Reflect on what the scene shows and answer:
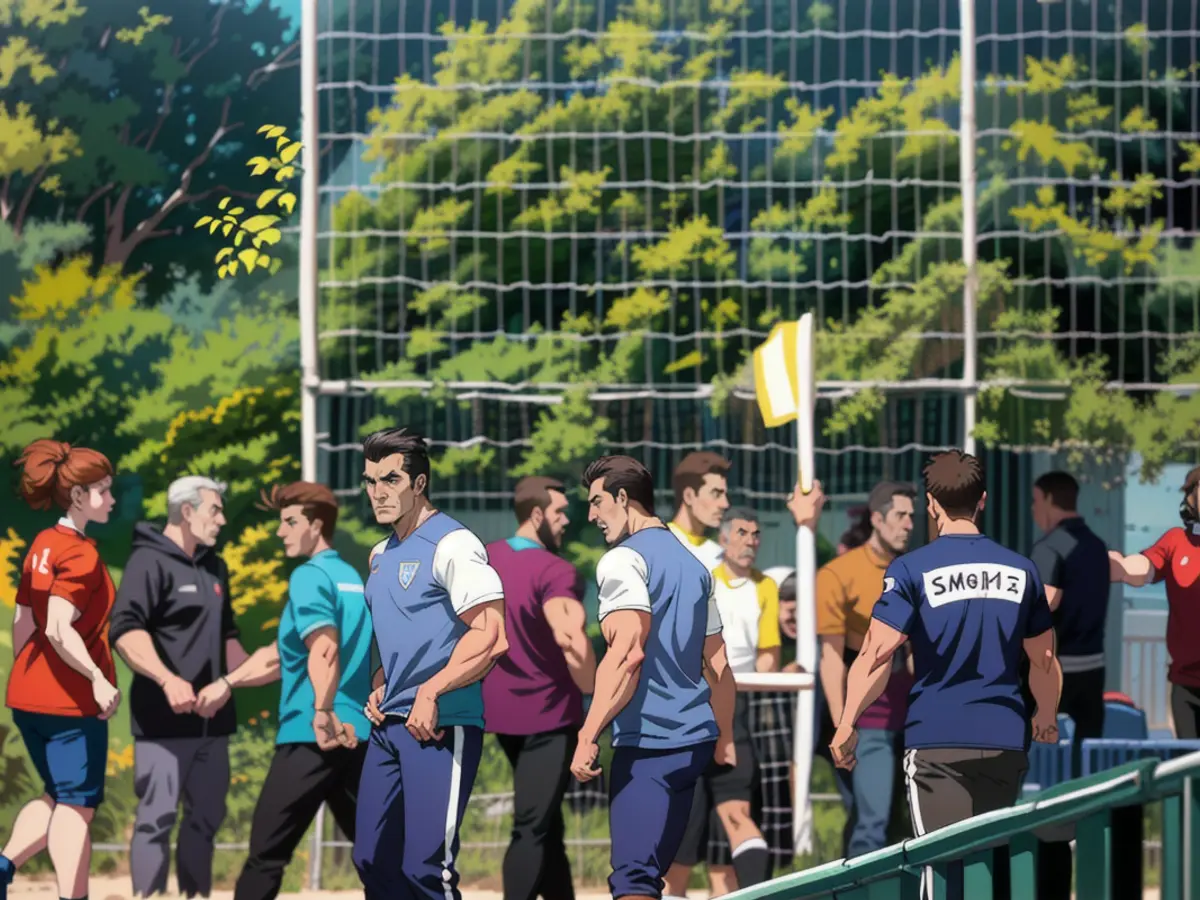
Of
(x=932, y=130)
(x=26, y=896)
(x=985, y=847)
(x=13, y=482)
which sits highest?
(x=932, y=130)

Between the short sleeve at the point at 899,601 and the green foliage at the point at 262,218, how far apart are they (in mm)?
3678

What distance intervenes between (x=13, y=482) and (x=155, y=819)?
181 cm

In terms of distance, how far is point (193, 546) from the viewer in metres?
7.13

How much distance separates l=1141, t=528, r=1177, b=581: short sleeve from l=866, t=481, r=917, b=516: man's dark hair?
3.57 ft

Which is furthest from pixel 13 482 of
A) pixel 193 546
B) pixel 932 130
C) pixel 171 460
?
pixel 932 130

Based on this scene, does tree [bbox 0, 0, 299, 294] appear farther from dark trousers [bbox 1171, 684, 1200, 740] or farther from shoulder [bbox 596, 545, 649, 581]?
dark trousers [bbox 1171, 684, 1200, 740]

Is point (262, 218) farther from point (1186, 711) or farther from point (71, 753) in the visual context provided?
point (1186, 711)

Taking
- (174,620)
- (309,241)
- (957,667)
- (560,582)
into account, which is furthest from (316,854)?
(957,667)

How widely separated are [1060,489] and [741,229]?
175 cm

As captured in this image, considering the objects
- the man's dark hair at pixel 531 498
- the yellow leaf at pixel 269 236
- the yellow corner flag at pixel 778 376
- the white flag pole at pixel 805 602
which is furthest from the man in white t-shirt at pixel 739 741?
the yellow leaf at pixel 269 236

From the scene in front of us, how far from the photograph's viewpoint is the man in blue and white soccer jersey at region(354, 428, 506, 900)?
5.53m

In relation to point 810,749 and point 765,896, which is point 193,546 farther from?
point 765,896

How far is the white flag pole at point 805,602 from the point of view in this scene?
7.43 metres

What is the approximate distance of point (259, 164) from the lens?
8.14 metres
